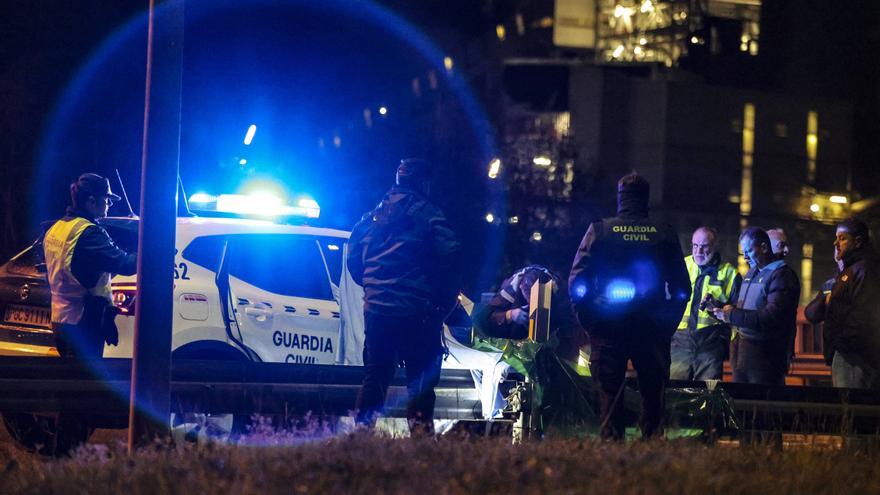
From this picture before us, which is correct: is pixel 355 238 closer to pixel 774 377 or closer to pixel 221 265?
pixel 221 265

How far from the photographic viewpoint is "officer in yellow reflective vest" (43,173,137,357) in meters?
8.30

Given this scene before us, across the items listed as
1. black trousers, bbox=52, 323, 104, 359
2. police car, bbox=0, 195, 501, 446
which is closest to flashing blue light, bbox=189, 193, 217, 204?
police car, bbox=0, 195, 501, 446

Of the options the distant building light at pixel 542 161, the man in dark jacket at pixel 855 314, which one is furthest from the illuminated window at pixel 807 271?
the man in dark jacket at pixel 855 314

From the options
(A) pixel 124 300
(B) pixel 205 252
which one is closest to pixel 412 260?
(B) pixel 205 252

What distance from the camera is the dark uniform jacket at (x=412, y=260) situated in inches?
304

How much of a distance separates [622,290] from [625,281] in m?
0.06

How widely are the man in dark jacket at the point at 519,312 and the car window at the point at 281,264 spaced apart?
1260 mm

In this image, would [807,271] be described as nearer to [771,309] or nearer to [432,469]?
[771,309]

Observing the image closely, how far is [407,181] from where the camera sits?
25.7 feet

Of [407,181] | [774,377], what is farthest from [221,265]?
[774,377]

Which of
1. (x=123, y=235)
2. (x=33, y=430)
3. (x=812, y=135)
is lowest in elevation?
(x=33, y=430)

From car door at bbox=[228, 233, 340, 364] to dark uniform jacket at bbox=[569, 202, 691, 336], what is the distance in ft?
7.67

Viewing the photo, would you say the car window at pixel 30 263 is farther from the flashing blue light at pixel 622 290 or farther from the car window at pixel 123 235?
the flashing blue light at pixel 622 290

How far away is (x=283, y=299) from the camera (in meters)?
9.23
